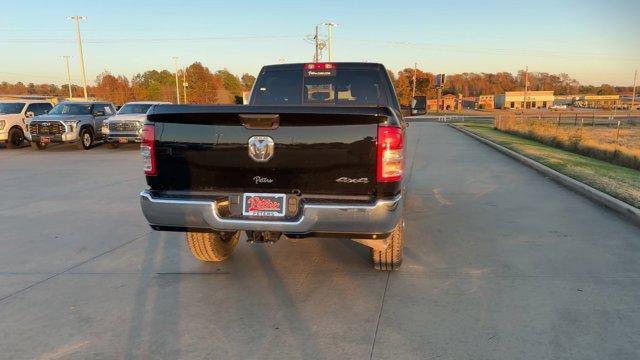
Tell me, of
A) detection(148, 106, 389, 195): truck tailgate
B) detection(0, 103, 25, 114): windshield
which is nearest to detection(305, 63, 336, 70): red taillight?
detection(148, 106, 389, 195): truck tailgate

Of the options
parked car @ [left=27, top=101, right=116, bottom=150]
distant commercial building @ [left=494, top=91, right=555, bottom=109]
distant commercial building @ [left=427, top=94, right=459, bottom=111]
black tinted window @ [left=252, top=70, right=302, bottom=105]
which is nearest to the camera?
black tinted window @ [left=252, top=70, right=302, bottom=105]

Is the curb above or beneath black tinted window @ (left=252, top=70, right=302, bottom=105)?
beneath

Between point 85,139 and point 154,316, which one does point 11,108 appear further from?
point 154,316

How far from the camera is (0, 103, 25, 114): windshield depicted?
18750mm

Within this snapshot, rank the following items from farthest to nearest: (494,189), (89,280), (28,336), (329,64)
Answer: (494,189) → (329,64) → (89,280) → (28,336)

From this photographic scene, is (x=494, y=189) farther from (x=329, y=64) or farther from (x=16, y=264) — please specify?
(x=16, y=264)

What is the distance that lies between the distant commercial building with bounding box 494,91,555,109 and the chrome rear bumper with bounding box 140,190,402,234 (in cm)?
13457

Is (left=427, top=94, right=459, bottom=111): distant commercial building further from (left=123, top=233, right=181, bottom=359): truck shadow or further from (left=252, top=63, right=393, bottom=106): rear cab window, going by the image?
(left=123, top=233, right=181, bottom=359): truck shadow

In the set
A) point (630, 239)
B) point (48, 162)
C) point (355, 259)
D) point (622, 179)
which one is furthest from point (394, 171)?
point (48, 162)

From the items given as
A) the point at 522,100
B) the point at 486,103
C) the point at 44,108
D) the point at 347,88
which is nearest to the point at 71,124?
the point at 44,108

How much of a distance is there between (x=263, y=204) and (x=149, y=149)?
107 cm

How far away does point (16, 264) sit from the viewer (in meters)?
4.98

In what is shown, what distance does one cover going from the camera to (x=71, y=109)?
720 inches

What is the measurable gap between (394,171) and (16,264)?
4.21 m
